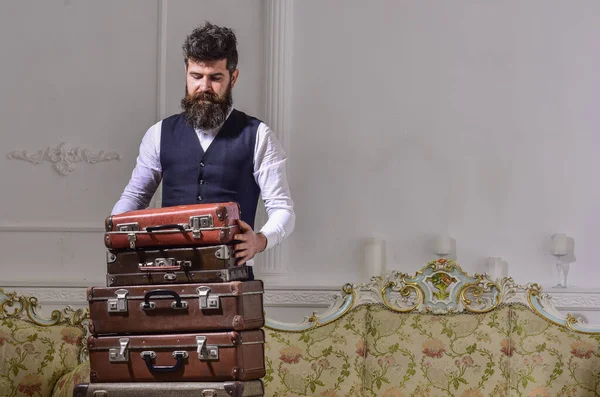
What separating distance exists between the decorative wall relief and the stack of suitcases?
246 cm

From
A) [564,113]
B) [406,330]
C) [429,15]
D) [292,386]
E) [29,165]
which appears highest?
[429,15]

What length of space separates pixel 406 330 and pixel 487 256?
123cm

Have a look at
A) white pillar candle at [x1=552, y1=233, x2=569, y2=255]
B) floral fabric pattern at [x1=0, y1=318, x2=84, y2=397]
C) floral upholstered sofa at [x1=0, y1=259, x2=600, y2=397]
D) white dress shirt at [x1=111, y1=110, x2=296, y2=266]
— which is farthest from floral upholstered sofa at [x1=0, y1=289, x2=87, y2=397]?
white pillar candle at [x1=552, y1=233, x2=569, y2=255]

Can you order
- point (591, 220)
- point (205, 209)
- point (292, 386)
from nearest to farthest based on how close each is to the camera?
point (205, 209), point (292, 386), point (591, 220)

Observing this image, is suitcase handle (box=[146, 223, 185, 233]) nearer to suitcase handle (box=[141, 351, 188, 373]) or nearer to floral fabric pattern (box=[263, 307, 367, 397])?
suitcase handle (box=[141, 351, 188, 373])

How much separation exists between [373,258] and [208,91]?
92.0 inches

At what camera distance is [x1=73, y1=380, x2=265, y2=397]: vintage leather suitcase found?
2.30m

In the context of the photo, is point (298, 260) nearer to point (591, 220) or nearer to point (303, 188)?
point (303, 188)

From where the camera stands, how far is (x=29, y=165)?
493 centimetres

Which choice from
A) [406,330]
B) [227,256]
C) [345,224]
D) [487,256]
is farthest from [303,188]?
[227,256]

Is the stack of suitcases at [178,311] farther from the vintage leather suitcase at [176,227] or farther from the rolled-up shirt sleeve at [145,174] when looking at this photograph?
the rolled-up shirt sleeve at [145,174]

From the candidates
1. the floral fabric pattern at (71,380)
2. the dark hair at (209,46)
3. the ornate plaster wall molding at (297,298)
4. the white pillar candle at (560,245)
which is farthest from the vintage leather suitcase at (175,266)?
the white pillar candle at (560,245)

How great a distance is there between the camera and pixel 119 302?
2467mm

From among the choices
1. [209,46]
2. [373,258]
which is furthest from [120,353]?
[373,258]
